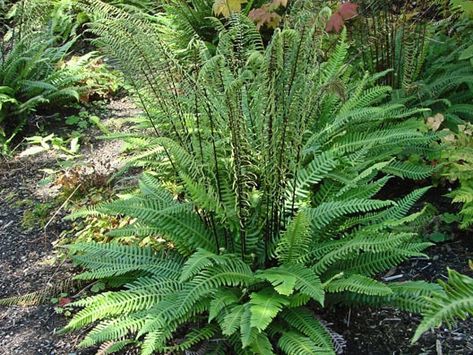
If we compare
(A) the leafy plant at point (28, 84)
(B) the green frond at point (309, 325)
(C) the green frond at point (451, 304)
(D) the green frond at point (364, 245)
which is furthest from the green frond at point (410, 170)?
(A) the leafy plant at point (28, 84)

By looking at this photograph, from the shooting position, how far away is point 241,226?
273 centimetres

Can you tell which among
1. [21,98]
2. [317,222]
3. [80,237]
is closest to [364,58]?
[317,222]

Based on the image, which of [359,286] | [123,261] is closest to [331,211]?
[359,286]

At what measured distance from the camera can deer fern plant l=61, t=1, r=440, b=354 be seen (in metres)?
2.50

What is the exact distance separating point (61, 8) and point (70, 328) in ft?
16.3

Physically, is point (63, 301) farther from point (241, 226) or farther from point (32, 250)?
point (241, 226)

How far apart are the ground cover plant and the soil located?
0.05 metres

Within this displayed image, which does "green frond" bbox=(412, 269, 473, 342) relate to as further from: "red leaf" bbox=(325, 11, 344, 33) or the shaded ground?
"red leaf" bbox=(325, 11, 344, 33)

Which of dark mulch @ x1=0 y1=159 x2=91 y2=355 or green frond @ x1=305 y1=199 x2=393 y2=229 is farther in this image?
dark mulch @ x1=0 y1=159 x2=91 y2=355

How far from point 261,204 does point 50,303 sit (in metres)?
1.35

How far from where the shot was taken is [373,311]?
2.86 metres

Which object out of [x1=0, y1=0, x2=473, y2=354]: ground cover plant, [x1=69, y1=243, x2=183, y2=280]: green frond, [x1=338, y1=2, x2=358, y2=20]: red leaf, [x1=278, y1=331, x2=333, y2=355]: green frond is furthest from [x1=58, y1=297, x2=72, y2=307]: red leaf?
[x1=338, y1=2, x2=358, y2=20]: red leaf

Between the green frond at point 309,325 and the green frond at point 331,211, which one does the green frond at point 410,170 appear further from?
the green frond at point 309,325

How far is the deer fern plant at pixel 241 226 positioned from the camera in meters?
2.50
